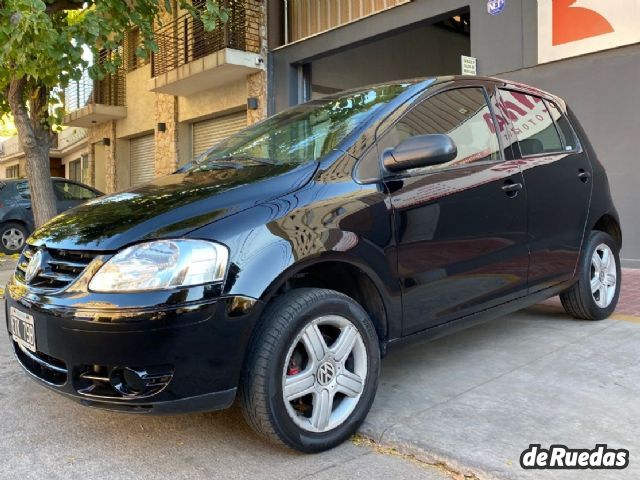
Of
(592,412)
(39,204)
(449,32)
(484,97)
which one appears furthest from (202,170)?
(449,32)

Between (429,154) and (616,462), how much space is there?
148 centimetres

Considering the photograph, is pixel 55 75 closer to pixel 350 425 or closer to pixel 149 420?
pixel 149 420

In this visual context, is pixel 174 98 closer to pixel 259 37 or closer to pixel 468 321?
pixel 259 37

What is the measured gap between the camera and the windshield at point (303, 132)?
2.92m

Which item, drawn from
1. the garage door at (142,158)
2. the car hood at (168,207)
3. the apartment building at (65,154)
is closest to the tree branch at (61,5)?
the car hood at (168,207)

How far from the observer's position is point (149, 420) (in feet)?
9.34

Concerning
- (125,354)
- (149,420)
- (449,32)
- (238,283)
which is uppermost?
(449,32)

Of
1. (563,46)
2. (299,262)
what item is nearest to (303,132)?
(299,262)

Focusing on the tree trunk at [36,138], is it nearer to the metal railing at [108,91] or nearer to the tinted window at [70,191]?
the tinted window at [70,191]

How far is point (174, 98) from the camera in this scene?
14.4 m

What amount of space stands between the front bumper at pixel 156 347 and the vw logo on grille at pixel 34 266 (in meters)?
0.34

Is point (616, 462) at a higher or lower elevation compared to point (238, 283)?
lower

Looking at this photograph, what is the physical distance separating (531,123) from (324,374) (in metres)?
2.41

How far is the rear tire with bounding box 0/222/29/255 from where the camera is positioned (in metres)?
10.3
